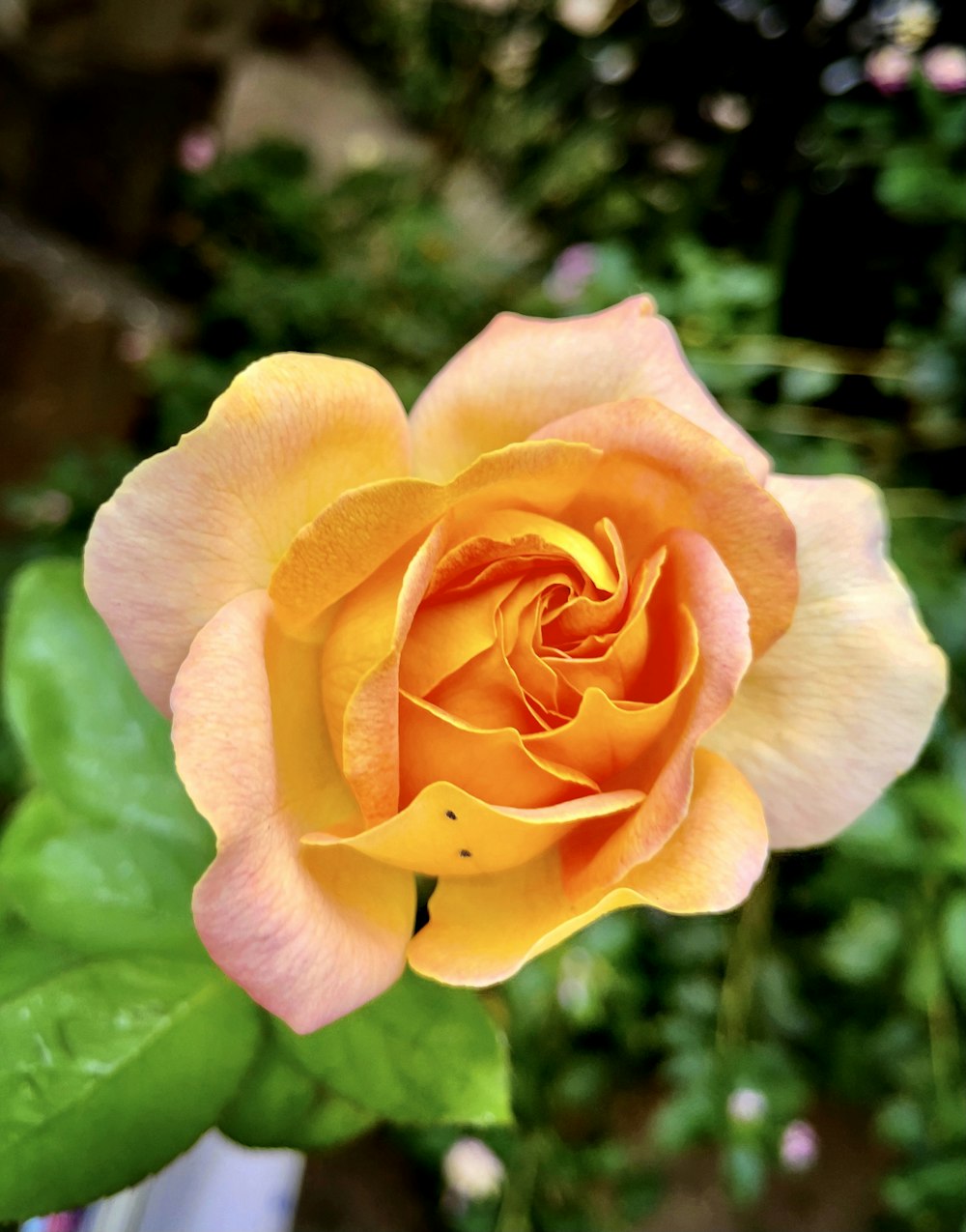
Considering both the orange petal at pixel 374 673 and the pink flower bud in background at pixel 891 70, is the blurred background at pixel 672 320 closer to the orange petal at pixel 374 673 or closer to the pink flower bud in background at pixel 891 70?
the pink flower bud in background at pixel 891 70

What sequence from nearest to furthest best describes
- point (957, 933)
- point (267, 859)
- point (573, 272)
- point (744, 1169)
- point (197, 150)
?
point (267, 859), point (957, 933), point (744, 1169), point (573, 272), point (197, 150)

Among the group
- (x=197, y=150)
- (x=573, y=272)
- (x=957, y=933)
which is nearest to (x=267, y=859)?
(x=957, y=933)

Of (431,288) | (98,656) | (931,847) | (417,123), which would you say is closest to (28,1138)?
(98,656)

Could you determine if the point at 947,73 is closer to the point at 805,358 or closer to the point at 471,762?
the point at 805,358

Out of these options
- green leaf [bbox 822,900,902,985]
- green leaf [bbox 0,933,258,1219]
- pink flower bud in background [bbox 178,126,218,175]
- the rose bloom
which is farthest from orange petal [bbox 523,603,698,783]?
pink flower bud in background [bbox 178,126,218,175]

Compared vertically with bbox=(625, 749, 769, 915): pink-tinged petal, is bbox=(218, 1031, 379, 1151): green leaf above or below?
below

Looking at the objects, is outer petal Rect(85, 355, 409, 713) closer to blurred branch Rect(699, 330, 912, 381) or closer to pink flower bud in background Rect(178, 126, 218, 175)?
blurred branch Rect(699, 330, 912, 381)

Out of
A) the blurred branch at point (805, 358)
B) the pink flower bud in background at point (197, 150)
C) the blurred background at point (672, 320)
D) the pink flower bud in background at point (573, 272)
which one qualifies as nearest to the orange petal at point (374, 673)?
the blurred background at point (672, 320)
